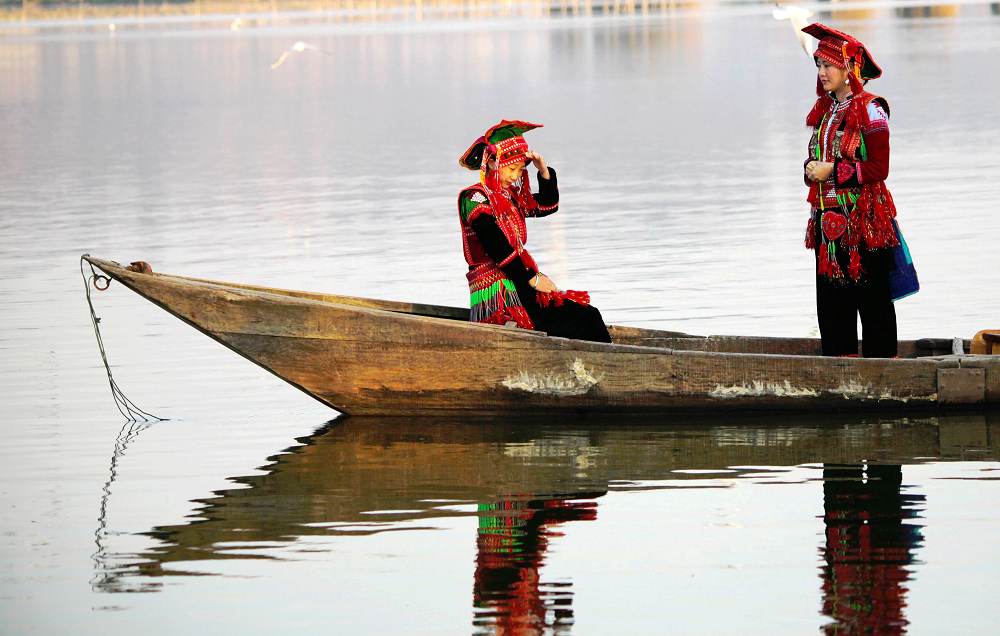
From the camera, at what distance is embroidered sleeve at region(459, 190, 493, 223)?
28.8ft

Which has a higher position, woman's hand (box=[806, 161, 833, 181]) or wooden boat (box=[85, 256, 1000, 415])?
woman's hand (box=[806, 161, 833, 181])

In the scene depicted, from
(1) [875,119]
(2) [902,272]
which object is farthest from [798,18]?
(2) [902,272]

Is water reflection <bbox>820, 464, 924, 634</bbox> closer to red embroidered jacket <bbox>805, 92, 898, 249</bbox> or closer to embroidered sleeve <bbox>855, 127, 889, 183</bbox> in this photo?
red embroidered jacket <bbox>805, 92, 898, 249</bbox>

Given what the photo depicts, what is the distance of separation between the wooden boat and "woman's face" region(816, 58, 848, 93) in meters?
1.22

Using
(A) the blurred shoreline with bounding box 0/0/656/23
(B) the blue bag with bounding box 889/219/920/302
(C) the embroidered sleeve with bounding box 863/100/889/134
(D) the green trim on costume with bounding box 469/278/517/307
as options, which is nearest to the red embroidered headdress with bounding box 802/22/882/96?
(C) the embroidered sleeve with bounding box 863/100/889/134

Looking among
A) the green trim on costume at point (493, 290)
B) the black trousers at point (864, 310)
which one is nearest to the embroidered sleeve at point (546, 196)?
the green trim on costume at point (493, 290)

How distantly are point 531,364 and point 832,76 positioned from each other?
1865mm

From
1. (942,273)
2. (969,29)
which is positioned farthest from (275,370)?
(969,29)

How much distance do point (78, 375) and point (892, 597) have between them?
5766 mm

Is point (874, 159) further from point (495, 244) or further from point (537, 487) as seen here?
point (537, 487)

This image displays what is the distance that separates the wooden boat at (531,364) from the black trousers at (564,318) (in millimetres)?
230

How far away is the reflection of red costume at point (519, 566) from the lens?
616 cm

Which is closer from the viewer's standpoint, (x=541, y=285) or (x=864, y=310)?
(x=541, y=285)

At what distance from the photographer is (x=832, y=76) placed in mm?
8633
